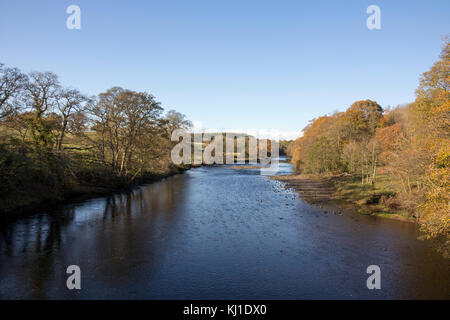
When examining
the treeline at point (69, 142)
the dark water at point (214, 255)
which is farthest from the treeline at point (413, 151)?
the treeline at point (69, 142)

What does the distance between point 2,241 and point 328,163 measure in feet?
142

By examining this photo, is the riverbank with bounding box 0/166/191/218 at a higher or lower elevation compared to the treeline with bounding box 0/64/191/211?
lower

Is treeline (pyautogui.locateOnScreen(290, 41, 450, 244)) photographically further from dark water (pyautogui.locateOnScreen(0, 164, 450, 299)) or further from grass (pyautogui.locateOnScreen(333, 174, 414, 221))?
dark water (pyautogui.locateOnScreen(0, 164, 450, 299))

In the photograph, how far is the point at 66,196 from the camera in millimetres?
26484

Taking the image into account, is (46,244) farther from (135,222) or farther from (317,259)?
(317,259)

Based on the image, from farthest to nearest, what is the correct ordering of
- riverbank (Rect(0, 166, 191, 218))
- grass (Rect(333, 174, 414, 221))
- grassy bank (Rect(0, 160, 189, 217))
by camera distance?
grass (Rect(333, 174, 414, 221)) → grassy bank (Rect(0, 160, 189, 217)) → riverbank (Rect(0, 166, 191, 218))

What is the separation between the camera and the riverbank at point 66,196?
797 inches

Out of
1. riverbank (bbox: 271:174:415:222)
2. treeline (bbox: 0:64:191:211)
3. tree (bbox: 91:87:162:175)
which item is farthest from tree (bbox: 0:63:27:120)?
riverbank (bbox: 271:174:415:222)

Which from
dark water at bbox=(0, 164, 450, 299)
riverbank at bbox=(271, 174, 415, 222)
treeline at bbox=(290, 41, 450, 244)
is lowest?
dark water at bbox=(0, 164, 450, 299)

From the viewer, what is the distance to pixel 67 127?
2872 cm

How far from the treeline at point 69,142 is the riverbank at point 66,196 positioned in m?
0.09

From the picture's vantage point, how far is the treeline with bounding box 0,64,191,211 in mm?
21000

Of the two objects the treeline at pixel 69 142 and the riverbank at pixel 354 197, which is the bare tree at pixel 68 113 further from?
the riverbank at pixel 354 197

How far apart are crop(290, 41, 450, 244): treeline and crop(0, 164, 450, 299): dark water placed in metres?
2.67
